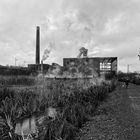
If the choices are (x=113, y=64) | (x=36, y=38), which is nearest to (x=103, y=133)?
(x=113, y=64)

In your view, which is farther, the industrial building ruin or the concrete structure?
the concrete structure

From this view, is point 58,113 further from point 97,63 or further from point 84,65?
point 97,63

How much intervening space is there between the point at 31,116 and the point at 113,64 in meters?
28.4

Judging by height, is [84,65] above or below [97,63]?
below

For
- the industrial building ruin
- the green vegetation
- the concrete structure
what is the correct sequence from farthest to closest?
1. the concrete structure
2. the industrial building ruin
3. the green vegetation

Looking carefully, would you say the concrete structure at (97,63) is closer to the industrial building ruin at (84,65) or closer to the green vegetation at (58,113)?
the industrial building ruin at (84,65)

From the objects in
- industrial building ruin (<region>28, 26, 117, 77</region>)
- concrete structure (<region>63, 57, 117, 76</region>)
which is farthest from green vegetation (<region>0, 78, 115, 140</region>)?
concrete structure (<region>63, 57, 117, 76</region>)

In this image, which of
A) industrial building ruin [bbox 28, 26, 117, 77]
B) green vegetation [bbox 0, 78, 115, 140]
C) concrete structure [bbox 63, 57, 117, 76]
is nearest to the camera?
green vegetation [bbox 0, 78, 115, 140]

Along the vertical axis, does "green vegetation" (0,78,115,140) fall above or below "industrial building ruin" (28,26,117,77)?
below

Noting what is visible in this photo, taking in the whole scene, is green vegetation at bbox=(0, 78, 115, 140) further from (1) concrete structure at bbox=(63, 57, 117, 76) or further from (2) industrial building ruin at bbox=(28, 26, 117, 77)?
(1) concrete structure at bbox=(63, 57, 117, 76)

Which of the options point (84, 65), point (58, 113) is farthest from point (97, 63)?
point (58, 113)

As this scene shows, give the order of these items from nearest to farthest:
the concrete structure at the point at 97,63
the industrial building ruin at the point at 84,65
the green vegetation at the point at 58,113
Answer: the green vegetation at the point at 58,113
the industrial building ruin at the point at 84,65
the concrete structure at the point at 97,63

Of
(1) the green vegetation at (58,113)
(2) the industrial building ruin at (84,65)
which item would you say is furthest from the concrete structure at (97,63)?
(1) the green vegetation at (58,113)

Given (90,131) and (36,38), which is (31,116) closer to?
(90,131)
